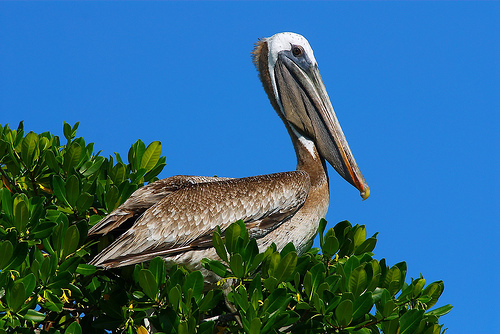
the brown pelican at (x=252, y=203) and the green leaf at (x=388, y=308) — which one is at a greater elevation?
the brown pelican at (x=252, y=203)

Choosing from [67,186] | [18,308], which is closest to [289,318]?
[18,308]

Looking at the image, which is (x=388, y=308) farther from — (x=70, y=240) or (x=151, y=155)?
(x=151, y=155)

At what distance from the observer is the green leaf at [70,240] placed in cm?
445

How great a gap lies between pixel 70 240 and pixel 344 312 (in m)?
1.94

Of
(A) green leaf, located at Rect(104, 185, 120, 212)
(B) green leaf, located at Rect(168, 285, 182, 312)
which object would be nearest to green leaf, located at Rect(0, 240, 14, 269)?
(B) green leaf, located at Rect(168, 285, 182, 312)

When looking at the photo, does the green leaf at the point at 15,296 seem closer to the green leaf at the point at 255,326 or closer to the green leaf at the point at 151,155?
the green leaf at the point at 255,326

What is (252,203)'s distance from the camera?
229 inches

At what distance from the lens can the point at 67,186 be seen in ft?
16.3

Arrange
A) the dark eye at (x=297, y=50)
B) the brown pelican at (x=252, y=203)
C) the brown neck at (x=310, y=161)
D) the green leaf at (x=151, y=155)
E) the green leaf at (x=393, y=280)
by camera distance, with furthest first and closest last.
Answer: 1. the dark eye at (x=297, y=50)
2. the brown neck at (x=310, y=161)
3. the green leaf at (x=151, y=155)
4. the brown pelican at (x=252, y=203)
5. the green leaf at (x=393, y=280)

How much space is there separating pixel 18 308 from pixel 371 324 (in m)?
2.27

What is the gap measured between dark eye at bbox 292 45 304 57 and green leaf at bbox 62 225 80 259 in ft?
11.8

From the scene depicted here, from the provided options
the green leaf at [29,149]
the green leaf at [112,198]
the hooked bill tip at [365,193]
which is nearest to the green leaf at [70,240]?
the green leaf at [112,198]

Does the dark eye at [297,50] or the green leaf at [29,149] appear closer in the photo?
the green leaf at [29,149]

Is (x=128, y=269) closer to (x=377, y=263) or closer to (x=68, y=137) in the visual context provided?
(x=68, y=137)
